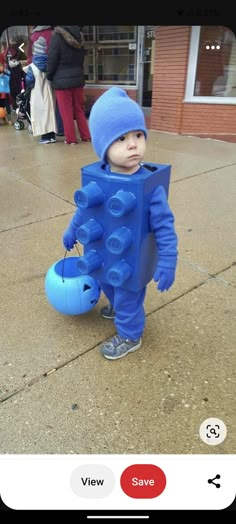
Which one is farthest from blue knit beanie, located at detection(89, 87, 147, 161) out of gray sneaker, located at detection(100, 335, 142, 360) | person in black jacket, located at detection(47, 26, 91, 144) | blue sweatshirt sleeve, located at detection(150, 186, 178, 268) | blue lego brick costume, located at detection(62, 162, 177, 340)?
person in black jacket, located at detection(47, 26, 91, 144)

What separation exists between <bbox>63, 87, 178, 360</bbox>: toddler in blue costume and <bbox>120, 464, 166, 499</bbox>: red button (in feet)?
2.15

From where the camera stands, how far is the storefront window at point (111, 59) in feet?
24.7

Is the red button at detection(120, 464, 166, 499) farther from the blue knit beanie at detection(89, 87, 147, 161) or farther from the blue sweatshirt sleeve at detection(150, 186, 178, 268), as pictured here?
the blue knit beanie at detection(89, 87, 147, 161)

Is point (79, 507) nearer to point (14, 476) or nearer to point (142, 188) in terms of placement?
point (14, 476)

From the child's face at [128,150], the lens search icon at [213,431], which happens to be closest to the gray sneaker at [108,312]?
the lens search icon at [213,431]

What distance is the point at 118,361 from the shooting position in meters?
1.76

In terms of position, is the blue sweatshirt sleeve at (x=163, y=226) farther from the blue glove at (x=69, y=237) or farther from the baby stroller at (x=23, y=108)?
the baby stroller at (x=23, y=108)

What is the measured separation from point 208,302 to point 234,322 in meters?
0.20

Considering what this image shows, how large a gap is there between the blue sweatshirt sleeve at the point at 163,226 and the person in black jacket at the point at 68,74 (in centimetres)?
395

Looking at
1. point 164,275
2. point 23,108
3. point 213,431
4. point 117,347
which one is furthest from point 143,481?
point 23,108

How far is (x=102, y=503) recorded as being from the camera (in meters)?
0.99

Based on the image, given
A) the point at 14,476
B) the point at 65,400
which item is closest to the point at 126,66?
the point at 65,400

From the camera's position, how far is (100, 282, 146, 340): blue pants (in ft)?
5.44
